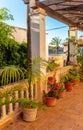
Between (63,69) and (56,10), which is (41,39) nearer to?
(56,10)

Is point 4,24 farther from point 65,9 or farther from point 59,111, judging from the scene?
point 65,9

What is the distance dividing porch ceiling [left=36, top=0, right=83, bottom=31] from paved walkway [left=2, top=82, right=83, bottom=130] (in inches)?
94.1

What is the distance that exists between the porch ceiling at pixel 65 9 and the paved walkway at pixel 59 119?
2.39 metres

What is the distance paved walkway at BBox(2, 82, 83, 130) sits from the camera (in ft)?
9.78

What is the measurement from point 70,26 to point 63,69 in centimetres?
185

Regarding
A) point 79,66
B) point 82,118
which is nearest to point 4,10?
point 82,118

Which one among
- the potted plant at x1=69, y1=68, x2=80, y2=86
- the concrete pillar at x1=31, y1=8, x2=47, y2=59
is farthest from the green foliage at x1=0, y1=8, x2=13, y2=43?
the potted plant at x1=69, y1=68, x2=80, y2=86

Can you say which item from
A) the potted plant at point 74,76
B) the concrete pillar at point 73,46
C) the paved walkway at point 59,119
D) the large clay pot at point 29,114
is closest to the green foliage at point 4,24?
the large clay pot at point 29,114

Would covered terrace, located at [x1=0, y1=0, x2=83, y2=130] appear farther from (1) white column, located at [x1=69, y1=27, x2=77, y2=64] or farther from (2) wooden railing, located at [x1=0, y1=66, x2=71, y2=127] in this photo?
(1) white column, located at [x1=69, y1=27, x2=77, y2=64]

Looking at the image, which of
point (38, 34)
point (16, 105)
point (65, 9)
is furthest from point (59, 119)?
point (65, 9)

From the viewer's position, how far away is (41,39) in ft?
12.7

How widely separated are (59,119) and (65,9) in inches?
129

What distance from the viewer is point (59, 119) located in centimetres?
332

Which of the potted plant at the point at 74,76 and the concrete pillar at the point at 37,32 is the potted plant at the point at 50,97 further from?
the potted plant at the point at 74,76
